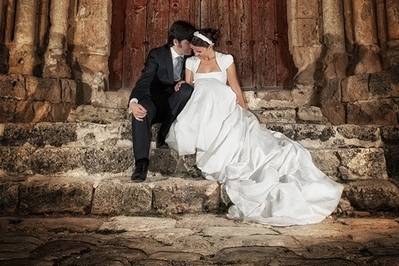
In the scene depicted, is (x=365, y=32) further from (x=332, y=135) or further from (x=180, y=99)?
(x=180, y=99)

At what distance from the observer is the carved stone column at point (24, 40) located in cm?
349

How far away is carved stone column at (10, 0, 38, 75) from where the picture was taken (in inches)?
137

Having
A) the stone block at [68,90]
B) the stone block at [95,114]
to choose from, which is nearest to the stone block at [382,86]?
the stone block at [95,114]

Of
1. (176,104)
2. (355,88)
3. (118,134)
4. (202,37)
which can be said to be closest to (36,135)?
(118,134)

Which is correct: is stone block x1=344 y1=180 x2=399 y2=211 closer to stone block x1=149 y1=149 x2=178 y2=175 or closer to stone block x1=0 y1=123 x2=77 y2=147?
stone block x1=149 y1=149 x2=178 y2=175

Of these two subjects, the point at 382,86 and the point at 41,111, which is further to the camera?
the point at 41,111

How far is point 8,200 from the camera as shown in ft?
7.27

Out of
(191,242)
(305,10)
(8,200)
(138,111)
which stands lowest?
(191,242)

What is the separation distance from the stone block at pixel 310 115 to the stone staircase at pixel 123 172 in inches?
25.7

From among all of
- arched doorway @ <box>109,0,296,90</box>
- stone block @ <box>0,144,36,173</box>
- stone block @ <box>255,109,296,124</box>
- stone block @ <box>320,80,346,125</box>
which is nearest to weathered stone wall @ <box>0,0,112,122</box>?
arched doorway @ <box>109,0,296,90</box>

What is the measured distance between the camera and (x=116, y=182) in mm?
2289

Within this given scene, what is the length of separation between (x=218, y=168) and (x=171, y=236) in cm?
75

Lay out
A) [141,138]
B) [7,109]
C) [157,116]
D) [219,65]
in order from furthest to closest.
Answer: [7,109], [219,65], [157,116], [141,138]

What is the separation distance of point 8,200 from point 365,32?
3581 mm
